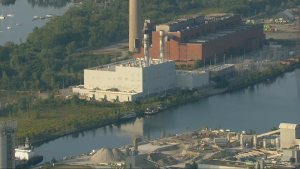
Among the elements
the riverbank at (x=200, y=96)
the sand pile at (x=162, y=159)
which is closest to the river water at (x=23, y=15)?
the riverbank at (x=200, y=96)

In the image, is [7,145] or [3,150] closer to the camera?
[3,150]

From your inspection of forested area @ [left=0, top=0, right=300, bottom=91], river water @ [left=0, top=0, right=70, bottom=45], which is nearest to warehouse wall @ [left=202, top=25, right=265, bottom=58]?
forested area @ [left=0, top=0, right=300, bottom=91]

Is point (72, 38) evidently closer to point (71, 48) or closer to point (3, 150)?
point (71, 48)

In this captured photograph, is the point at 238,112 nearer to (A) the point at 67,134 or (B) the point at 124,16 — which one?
(A) the point at 67,134

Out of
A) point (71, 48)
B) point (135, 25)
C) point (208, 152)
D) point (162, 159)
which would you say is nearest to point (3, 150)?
point (162, 159)

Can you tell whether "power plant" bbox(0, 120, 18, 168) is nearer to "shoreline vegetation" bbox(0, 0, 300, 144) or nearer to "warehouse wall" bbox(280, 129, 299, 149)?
"shoreline vegetation" bbox(0, 0, 300, 144)

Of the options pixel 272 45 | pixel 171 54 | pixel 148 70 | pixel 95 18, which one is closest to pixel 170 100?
pixel 148 70

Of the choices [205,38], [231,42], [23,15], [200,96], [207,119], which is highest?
[23,15]

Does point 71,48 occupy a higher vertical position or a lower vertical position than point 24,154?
higher
